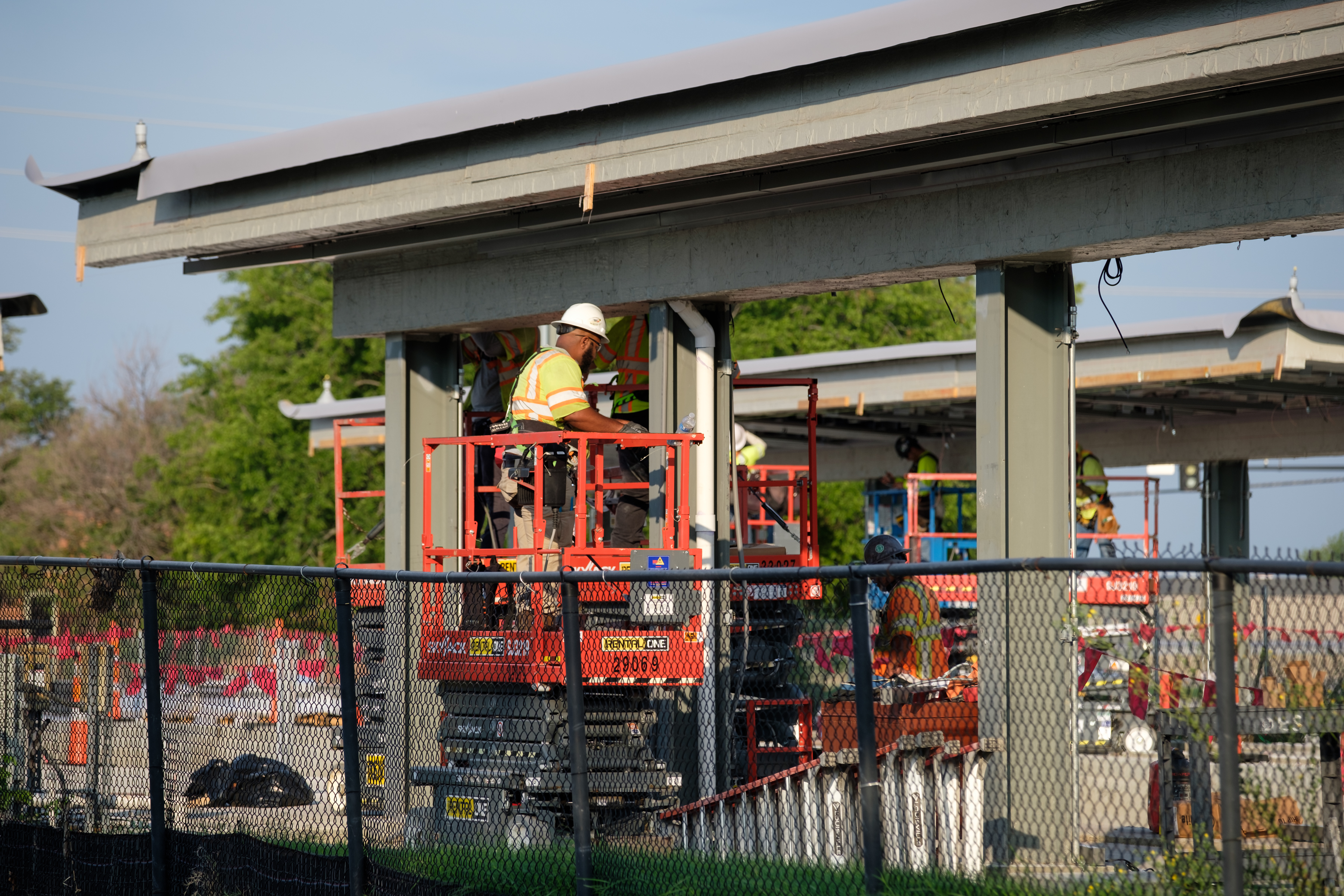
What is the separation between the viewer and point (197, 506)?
147 feet

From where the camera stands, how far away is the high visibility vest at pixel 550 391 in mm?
9258

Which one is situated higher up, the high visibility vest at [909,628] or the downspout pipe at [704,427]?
the downspout pipe at [704,427]

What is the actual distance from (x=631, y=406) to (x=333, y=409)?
13085 millimetres

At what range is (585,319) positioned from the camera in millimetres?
9828

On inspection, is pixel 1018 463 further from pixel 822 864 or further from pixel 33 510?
pixel 33 510

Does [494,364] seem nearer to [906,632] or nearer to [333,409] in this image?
[906,632]

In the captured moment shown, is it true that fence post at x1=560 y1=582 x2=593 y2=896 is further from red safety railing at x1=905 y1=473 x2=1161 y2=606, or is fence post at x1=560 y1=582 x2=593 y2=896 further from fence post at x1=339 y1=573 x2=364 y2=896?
red safety railing at x1=905 y1=473 x2=1161 y2=606

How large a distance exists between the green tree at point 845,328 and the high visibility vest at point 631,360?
27325mm

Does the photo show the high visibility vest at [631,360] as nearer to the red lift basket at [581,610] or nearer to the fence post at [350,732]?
the red lift basket at [581,610]

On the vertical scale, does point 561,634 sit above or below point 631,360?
below

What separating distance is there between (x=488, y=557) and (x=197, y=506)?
3663 cm

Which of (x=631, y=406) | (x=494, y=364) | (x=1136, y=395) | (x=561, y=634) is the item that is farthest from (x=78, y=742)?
(x=1136, y=395)

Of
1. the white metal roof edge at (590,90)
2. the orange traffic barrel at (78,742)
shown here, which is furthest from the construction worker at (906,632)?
the orange traffic barrel at (78,742)

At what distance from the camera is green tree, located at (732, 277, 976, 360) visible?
42.4 meters
